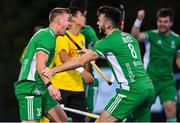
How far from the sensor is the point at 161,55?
1534 centimetres

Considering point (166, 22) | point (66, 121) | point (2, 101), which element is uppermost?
point (166, 22)

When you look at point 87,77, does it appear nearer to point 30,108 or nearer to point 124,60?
point 30,108

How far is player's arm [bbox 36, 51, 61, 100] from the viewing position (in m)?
11.1

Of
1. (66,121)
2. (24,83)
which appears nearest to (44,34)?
(24,83)

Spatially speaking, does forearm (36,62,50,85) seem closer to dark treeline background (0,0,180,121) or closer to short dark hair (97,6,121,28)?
short dark hair (97,6,121,28)

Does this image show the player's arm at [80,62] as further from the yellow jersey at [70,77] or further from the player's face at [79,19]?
the player's face at [79,19]

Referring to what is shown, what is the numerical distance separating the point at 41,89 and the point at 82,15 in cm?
224

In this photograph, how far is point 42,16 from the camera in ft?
85.7

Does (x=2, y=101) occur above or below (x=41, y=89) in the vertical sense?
below

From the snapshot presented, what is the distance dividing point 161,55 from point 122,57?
13.4ft

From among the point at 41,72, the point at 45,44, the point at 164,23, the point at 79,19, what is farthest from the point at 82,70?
the point at 164,23

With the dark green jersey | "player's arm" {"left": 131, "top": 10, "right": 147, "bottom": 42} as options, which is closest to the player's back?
the dark green jersey

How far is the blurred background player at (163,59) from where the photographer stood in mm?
15234

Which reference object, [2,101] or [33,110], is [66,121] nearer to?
[33,110]
